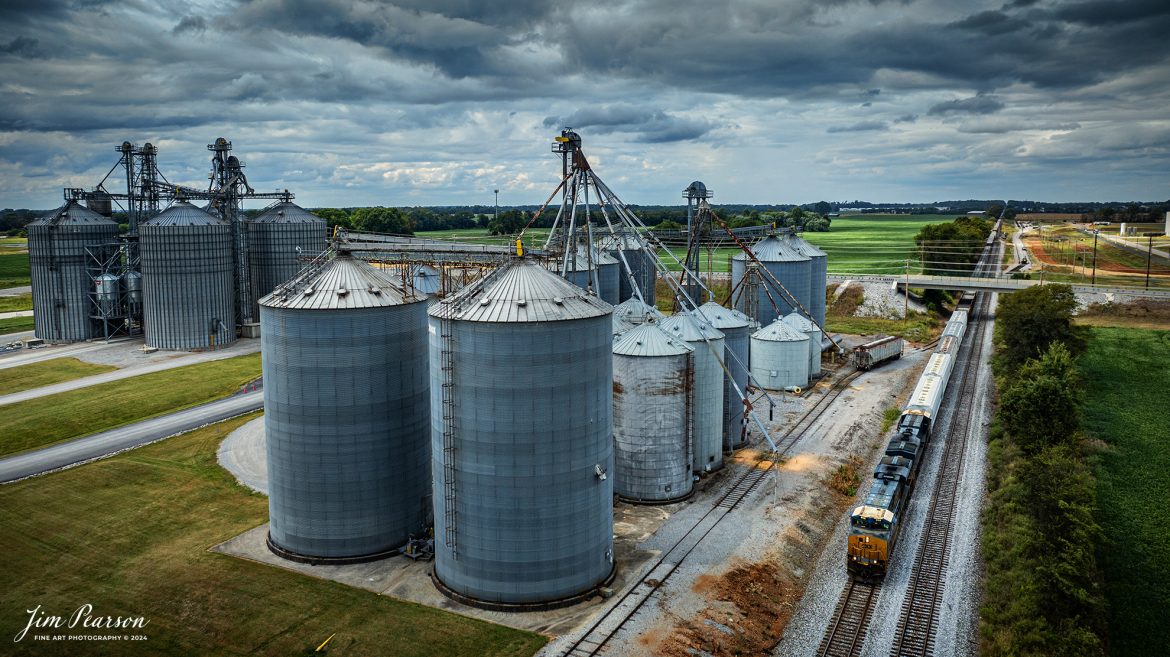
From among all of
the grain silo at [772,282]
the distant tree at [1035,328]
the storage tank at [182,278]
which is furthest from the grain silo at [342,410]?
the distant tree at [1035,328]

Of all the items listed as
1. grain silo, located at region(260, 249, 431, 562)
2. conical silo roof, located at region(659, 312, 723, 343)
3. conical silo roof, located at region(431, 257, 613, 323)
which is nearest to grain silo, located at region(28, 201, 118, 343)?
grain silo, located at region(260, 249, 431, 562)

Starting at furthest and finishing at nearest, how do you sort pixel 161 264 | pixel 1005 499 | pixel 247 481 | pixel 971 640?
1. pixel 161 264
2. pixel 247 481
3. pixel 1005 499
4. pixel 971 640

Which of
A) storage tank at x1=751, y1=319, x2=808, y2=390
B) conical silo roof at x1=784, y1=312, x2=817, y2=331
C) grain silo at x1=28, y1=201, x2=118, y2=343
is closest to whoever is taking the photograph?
storage tank at x1=751, y1=319, x2=808, y2=390

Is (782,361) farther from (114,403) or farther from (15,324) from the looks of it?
(15,324)

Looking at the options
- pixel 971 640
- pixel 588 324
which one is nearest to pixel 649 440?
pixel 588 324

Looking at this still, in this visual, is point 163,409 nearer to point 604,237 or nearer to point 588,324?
point 604,237

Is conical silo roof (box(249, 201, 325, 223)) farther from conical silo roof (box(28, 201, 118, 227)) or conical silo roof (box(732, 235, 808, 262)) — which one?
conical silo roof (box(732, 235, 808, 262))

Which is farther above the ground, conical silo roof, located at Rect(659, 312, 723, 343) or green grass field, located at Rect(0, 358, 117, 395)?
conical silo roof, located at Rect(659, 312, 723, 343)

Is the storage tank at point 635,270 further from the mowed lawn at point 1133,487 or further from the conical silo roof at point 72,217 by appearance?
the conical silo roof at point 72,217
